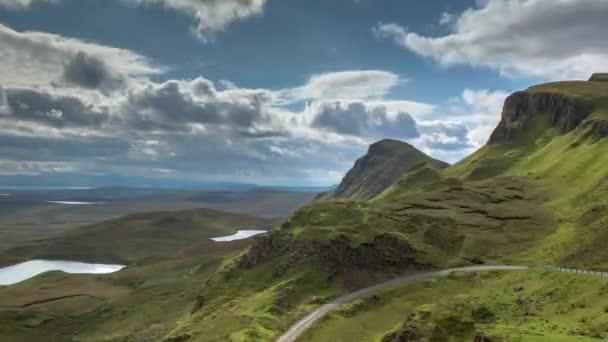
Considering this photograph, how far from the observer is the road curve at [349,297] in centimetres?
8106

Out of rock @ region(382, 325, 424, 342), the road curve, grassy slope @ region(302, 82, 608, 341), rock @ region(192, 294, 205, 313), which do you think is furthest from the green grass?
rock @ region(192, 294, 205, 313)

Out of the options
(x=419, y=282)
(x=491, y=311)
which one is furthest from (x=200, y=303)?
(x=491, y=311)

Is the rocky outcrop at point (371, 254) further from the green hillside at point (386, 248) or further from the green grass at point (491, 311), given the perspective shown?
the green grass at point (491, 311)

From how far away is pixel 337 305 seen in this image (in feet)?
306

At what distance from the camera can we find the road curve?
81.1m

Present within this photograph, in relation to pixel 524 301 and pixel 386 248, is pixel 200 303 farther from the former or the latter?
pixel 524 301

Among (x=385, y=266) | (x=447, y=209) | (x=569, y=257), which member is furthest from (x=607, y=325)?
(x=447, y=209)

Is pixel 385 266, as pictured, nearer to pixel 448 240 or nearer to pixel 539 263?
pixel 448 240

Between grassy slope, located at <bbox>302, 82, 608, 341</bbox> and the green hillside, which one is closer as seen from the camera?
grassy slope, located at <bbox>302, 82, 608, 341</bbox>

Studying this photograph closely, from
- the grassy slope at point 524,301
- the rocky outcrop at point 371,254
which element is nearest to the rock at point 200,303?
the rocky outcrop at point 371,254

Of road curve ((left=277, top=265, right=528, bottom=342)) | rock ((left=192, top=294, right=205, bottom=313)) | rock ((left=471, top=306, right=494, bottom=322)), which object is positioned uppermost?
rock ((left=471, top=306, right=494, bottom=322))

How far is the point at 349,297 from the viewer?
97.9 meters

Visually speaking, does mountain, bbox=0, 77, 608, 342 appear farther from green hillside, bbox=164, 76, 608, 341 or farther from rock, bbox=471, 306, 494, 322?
green hillside, bbox=164, 76, 608, 341

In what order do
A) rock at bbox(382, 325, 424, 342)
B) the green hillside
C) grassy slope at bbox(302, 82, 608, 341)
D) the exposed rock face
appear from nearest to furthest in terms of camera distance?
grassy slope at bbox(302, 82, 608, 341) < rock at bbox(382, 325, 424, 342) < the green hillside < the exposed rock face
